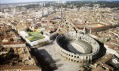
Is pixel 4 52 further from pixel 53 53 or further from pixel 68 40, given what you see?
pixel 68 40

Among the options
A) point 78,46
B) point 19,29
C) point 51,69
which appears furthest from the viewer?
point 19,29

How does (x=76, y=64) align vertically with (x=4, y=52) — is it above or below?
below

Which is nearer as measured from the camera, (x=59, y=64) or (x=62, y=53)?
(x=59, y=64)

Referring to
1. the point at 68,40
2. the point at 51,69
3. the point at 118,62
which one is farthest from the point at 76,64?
the point at 68,40

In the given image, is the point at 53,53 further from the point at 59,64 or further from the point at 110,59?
the point at 110,59

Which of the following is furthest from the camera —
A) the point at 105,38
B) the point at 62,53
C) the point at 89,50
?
the point at 105,38

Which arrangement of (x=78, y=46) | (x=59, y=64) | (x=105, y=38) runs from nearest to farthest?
1. (x=59, y=64)
2. (x=78, y=46)
3. (x=105, y=38)

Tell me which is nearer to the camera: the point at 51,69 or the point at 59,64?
the point at 51,69

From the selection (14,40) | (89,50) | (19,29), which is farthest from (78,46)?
(19,29)

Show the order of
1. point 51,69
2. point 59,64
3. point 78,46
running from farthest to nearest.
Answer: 1. point 78,46
2. point 59,64
3. point 51,69
